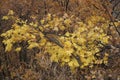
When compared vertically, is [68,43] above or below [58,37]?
below

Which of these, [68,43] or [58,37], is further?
[58,37]

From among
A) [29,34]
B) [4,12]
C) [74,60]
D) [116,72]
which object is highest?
[4,12]

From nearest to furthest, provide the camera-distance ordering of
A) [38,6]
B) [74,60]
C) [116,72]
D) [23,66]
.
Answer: [74,60], [116,72], [23,66], [38,6]

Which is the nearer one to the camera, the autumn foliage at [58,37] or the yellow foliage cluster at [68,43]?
the yellow foliage cluster at [68,43]

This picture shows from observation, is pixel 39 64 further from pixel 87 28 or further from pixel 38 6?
pixel 38 6


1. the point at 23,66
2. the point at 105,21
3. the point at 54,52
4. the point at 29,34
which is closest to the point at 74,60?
the point at 54,52

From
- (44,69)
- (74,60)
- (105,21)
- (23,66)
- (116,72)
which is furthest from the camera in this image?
(23,66)

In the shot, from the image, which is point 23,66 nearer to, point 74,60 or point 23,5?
point 23,5

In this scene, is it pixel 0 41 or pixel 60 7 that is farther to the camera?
pixel 60 7

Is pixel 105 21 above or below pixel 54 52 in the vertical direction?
above

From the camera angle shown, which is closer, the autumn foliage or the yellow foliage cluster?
the yellow foliage cluster
